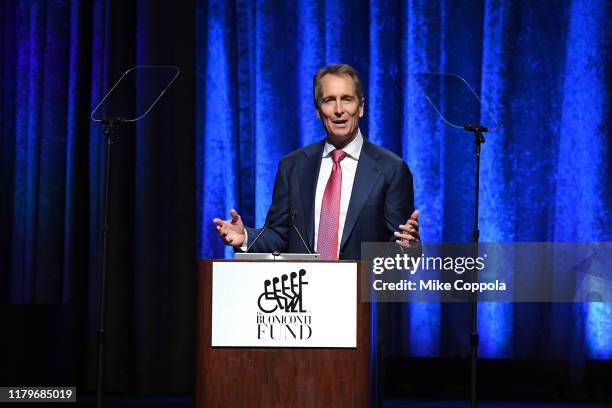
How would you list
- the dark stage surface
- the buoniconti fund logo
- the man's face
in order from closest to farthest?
1. the buoniconti fund logo
2. the man's face
3. the dark stage surface

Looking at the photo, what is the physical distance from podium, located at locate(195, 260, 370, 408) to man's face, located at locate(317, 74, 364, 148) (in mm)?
967

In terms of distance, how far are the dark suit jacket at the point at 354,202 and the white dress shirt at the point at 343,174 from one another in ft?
0.07

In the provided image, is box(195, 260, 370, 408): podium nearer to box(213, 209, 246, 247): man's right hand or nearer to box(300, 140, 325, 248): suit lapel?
box(213, 209, 246, 247): man's right hand

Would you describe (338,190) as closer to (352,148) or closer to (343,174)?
(343,174)

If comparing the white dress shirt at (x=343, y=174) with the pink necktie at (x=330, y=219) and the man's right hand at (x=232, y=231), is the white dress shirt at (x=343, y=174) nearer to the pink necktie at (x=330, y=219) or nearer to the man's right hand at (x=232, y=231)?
the pink necktie at (x=330, y=219)

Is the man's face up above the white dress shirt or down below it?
above

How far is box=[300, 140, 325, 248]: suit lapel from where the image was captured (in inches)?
148

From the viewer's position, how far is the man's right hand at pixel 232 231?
342cm

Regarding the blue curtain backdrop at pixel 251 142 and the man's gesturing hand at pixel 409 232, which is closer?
the man's gesturing hand at pixel 409 232

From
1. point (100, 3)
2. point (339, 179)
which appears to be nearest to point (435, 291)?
point (339, 179)

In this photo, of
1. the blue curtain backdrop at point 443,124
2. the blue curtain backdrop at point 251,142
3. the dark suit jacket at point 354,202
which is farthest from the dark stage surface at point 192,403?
the dark suit jacket at point 354,202

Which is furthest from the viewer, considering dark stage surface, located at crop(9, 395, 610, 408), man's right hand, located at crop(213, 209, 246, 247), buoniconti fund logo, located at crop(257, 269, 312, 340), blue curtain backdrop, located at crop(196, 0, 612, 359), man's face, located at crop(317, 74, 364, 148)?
blue curtain backdrop, located at crop(196, 0, 612, 359)

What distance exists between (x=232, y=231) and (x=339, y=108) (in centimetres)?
80

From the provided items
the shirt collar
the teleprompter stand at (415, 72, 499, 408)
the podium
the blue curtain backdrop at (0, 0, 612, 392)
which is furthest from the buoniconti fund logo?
the teleprompter stand at (415, 72, 499, 408)
